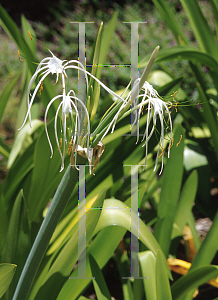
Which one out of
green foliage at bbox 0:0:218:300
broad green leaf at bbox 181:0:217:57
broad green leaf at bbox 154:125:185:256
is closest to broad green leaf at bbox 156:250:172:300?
green foliage at bbox 0:0:218:300

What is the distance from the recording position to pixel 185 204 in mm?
760

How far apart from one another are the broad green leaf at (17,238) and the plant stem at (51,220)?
13 cm

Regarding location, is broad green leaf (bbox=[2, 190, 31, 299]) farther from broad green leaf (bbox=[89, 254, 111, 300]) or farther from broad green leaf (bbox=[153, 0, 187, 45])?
broad green leaf (bbox=[153, 0, 187, 45])

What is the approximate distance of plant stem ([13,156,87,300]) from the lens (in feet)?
1.01

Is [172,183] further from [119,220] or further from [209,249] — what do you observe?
[119,220]

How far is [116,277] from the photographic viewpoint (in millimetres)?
810

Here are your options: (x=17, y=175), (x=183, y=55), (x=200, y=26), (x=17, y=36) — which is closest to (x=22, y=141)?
(x=17, y=175)

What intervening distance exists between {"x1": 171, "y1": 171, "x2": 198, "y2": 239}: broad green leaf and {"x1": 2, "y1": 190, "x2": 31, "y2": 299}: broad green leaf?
43 cm

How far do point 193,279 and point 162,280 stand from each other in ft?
0.31

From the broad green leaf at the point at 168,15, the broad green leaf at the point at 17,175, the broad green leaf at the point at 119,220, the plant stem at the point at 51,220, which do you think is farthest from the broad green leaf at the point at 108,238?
the broad green leaf at the point at 168,15

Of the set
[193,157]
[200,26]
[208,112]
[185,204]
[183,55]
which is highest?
[200,26]

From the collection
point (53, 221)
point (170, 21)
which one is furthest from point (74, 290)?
point (170, 21)

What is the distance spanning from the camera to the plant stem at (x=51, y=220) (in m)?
0.31

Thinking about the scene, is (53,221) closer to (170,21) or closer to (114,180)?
(114,180)
